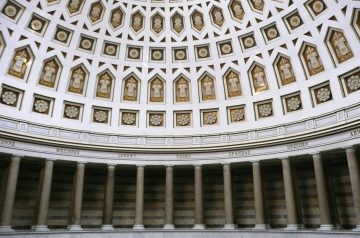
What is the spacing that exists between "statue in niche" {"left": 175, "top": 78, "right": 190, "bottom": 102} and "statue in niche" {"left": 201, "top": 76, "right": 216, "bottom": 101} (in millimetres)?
1471

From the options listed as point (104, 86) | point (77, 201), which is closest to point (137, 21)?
point (104, 86)

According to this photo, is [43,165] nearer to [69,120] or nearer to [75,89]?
[69,120]

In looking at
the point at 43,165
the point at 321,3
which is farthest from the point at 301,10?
the point at 43,165

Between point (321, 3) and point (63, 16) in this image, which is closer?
point (321, 3)

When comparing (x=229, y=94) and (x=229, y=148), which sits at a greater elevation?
(x=229, y=94)

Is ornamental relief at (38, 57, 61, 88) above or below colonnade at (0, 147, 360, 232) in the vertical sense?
above

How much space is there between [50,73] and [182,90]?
11.4 metres

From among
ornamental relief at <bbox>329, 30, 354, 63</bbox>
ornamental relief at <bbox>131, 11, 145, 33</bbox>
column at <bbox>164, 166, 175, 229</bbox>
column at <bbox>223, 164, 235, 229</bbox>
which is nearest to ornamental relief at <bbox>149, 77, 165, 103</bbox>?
ornamental relief at <bbox>131, 11, 145, 33</bbox>

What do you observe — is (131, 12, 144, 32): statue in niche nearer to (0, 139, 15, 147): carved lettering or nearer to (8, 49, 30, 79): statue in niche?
(8, 49, 30, 79): statue in niche

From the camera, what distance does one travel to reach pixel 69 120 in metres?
27.1

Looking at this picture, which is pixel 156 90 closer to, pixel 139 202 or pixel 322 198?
pixel 139 202

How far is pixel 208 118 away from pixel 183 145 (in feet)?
11.0

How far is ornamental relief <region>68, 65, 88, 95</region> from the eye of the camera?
27688mm

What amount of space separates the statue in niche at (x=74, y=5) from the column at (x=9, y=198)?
12310 millimetres
